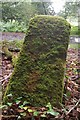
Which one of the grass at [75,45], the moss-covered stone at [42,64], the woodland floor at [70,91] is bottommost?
the grass at [75,45]

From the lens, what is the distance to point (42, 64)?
48.0 inches

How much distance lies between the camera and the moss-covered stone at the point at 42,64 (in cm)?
116

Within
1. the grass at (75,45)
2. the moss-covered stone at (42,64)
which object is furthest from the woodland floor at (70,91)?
the grass at (75,45)

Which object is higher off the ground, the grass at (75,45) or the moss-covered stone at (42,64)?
the moss-covered stone at (42,64)

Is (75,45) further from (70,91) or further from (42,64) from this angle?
(42,64)

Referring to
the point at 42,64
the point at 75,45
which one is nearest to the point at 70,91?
the point at 42,64

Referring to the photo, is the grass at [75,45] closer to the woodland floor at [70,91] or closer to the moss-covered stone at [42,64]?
the woodland floor at [70,91]

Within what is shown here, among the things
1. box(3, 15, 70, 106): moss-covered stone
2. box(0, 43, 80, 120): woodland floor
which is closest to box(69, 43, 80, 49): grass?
box(0, 43, 80, 120): woodland floor

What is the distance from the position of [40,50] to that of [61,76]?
0.53 feet

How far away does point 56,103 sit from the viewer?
3.77ft

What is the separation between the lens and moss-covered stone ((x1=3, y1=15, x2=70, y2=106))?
45.7 inches

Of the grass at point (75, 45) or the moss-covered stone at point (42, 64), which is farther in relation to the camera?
the grass at point (75, 45)

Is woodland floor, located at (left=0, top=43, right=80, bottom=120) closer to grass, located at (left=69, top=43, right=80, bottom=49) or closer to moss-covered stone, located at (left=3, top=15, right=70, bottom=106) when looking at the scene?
moss-covered stone, located at (left=3, top=15, right=70, bottom=106)

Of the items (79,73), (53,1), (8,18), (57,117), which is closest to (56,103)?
(57,117)
